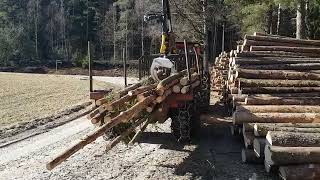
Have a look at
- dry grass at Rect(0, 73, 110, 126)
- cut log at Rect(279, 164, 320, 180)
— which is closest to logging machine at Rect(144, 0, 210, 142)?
cut log at Rect(279, 164, 320, 180)

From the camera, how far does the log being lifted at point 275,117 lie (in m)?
9.34

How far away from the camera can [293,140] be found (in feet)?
26.5

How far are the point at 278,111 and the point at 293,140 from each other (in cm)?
177

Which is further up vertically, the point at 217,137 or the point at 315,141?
the point at 315,141

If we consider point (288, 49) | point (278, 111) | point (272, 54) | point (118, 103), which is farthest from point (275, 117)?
point (288, 49)

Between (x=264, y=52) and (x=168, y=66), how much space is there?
463 centimetres

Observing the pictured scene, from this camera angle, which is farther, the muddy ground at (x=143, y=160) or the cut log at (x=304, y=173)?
the muddy ground at (x=143, y=160)

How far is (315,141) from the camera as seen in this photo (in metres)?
8.12

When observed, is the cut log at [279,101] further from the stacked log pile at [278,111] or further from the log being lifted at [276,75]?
the log being lifted at [276,75]

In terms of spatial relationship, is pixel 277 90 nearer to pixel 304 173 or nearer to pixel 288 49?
pixel 304 173

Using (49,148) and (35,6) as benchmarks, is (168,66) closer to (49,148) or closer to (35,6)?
(49,148)

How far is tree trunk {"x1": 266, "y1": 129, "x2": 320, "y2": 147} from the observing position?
8078 mm

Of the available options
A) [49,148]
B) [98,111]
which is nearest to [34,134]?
[49,148]

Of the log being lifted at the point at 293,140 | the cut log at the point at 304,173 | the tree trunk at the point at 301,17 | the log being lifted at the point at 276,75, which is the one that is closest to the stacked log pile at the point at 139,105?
the log being lifted at the point at 276,75
